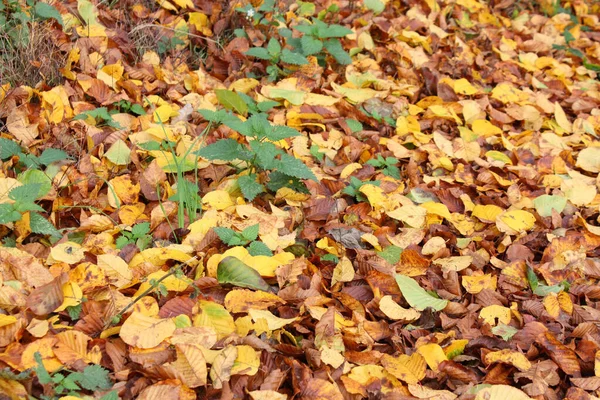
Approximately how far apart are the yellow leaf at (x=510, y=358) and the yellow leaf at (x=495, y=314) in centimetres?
15

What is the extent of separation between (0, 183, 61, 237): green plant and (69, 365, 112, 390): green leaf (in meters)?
0.57

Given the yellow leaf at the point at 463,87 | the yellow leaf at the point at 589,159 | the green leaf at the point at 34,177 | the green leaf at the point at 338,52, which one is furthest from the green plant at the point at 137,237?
the yellow leaf at the point at 589,159

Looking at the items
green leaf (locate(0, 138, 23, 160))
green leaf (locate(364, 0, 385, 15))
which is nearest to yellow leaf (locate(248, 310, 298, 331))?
green leaf (locate(0, 138, 23, 160))

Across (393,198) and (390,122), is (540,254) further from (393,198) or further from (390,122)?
(390,122)

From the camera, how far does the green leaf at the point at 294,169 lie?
2221 mm

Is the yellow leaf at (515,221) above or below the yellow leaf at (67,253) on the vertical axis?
below

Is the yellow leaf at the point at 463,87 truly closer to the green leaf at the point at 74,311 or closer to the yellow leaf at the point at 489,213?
the yellow leaf at the point at 489,213

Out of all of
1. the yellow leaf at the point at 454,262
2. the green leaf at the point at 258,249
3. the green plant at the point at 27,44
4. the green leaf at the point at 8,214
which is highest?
the green plant at the point at 27,44

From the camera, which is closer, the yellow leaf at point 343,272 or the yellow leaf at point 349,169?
the yellow leaf at point 343,272

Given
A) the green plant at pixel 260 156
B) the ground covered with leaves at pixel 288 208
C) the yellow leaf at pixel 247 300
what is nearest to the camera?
the ground covered with leaves at pixel 288 208

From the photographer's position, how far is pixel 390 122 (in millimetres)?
2908

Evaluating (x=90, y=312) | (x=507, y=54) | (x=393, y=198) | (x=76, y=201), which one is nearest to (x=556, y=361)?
(x=393, y=198)

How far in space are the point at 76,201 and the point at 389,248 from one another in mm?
1062

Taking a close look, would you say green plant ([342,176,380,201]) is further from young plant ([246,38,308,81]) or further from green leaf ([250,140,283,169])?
young plant ([246,38,308,81])
